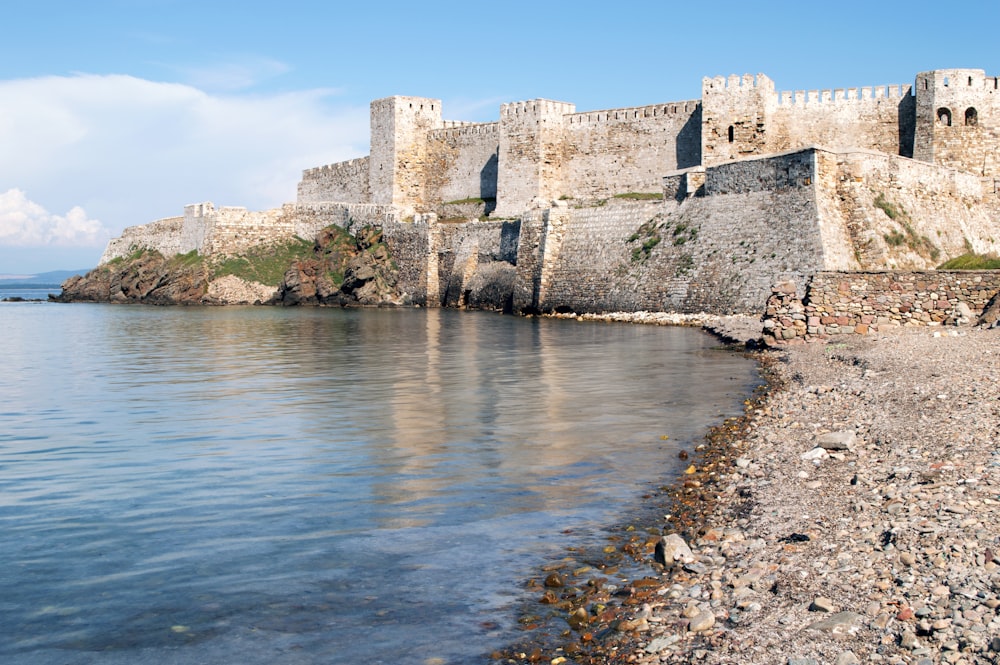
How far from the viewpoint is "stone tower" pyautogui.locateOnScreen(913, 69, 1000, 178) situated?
31000 mm

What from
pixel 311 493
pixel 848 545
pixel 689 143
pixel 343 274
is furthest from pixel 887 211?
pixel 343 274

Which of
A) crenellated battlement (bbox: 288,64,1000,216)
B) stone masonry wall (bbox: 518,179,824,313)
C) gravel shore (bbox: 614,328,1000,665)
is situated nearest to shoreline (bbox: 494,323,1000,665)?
gravel shore (bbox: 614,328,1000,665)

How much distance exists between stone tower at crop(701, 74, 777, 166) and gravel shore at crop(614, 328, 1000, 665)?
2606 cm

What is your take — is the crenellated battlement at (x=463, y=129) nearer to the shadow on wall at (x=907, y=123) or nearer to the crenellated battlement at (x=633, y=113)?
the crenellated battlement at (x=633, y=113)

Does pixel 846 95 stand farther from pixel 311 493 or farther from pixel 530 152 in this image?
pixel 311 493

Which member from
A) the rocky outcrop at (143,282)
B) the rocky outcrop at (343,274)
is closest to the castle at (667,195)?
the rocky outcrop at (343,274)

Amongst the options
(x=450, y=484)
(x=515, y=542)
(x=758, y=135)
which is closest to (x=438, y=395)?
(x=450, y=484)

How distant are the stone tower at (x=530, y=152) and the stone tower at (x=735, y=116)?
802 centimetres

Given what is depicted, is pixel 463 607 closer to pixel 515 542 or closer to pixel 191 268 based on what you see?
pixel 515 542

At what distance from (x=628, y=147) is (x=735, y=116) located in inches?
245

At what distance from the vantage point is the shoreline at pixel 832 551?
14.9ft

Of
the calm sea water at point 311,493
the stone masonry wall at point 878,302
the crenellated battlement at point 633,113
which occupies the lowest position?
the calm sea water at point 311,493

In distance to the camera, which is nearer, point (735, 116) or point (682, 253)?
point (682, 253)

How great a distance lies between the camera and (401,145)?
47.2 metres
